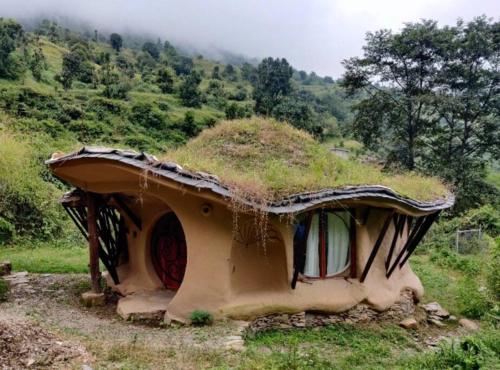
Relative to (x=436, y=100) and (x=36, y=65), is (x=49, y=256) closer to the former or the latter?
(x=436, y=100)

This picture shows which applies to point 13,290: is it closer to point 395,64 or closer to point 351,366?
point 351,366

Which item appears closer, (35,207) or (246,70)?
(35,207)

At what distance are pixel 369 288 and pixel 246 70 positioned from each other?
67.5 meters

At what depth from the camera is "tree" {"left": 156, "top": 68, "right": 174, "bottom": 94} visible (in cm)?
5210

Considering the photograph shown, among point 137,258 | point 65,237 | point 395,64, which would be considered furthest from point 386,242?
point 395,64

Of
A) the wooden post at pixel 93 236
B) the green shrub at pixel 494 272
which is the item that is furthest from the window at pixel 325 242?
the wooden post at pixel 93 236

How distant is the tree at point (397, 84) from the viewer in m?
29.1

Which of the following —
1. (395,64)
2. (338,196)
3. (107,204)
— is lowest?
(107,204)

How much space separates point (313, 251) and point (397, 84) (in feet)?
74.6

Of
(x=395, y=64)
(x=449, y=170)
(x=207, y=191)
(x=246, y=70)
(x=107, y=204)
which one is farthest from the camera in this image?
(x=246, y=70)

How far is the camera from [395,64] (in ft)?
98.6

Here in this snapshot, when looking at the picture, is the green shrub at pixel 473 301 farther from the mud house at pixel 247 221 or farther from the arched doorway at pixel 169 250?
the arched doorway at pixel 169 250

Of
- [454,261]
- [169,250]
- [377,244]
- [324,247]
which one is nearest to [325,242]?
[324,247]

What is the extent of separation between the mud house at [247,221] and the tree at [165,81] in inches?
1596
